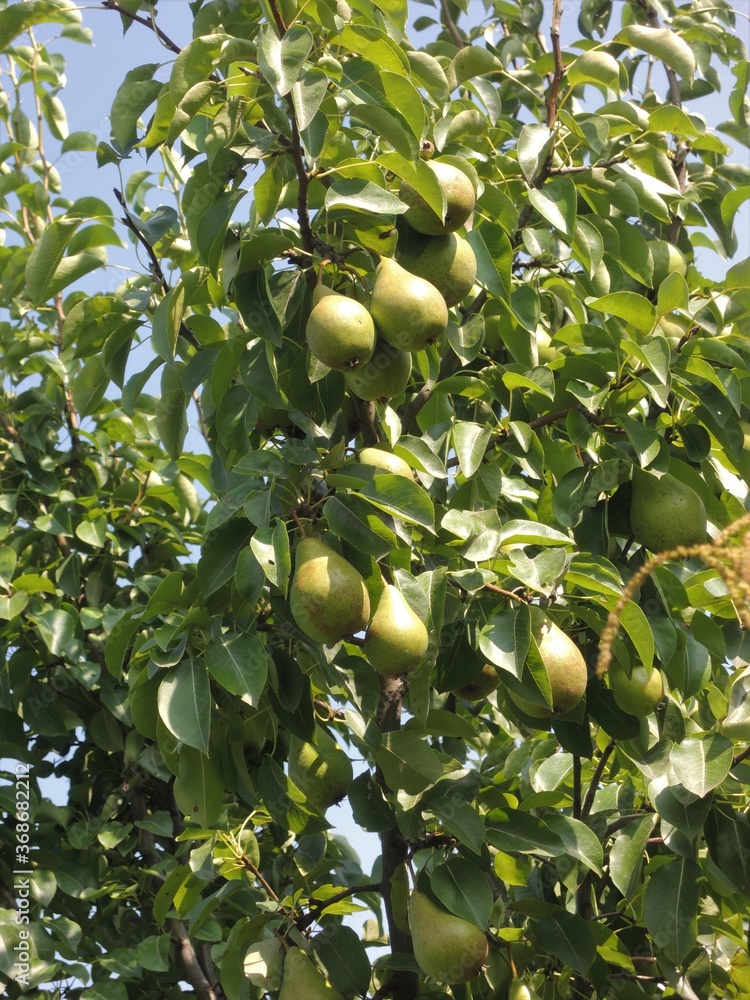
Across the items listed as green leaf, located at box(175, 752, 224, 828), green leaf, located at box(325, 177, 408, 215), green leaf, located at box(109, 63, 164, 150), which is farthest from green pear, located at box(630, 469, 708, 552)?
green leaf, located at box(109, 63, 164, 150)

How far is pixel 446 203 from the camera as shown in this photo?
2105 mm

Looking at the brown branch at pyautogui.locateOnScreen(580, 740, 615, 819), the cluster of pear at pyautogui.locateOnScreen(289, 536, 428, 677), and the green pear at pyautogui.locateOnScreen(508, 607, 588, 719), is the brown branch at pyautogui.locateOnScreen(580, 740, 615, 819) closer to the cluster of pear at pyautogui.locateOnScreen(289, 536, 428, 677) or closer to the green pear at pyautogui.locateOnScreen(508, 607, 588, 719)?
the green pear at pyautogui.locateOnScreen(508, 607, 588, 719)

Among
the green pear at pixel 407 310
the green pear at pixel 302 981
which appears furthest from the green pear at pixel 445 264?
the green pear at pixel 302 981

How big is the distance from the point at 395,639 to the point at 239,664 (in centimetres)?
28

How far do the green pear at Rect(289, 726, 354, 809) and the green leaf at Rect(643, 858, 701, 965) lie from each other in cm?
67

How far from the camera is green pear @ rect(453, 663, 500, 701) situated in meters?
2.41

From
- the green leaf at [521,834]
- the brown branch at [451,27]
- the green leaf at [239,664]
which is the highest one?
the brown branch at [451,27]

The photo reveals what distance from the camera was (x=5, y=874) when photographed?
10.5 feet

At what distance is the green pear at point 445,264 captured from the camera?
7.16ft

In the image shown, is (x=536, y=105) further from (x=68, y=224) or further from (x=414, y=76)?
(x=68, y=224)

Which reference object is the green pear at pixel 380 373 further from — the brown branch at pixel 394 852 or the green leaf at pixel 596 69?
the green leaf at pixel 596 69

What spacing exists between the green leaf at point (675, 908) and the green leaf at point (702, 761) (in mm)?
288

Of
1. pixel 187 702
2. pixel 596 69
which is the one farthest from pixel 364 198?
pixel 187 702

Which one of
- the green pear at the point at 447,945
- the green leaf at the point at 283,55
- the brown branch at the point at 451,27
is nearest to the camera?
the green leaf at the point at 283,55
